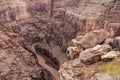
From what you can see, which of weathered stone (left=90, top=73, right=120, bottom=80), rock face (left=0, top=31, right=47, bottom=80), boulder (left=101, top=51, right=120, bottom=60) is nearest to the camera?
weathered stone (left=90, top=73, right=120, bottom=80)

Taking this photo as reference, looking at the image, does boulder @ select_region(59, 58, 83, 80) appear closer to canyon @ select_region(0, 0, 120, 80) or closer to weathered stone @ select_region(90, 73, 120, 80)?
weathered stone @ select_region(90, 73, 120, 80)

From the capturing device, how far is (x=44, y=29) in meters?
72.4

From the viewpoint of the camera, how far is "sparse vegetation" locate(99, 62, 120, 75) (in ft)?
58.0

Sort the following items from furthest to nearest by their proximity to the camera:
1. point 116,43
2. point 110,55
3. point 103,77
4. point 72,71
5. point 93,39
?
1. point 93,39
2. point 116,43
3. point 110,55
4. point 72,71
5. point 103,77

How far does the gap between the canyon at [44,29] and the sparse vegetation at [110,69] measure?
71.5 ft

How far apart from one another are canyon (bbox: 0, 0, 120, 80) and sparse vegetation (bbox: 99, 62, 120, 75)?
2178 centimetres

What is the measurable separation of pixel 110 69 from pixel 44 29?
55057 mm

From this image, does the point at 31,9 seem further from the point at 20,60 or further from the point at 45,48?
the point at 20,60

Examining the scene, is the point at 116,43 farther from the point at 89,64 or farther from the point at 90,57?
the point at 89,64

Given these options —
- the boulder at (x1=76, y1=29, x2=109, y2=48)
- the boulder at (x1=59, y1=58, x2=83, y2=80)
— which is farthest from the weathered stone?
the boulder at (x1=76, y1=29, x2=109, y2=48)

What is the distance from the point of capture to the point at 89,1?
59.0m

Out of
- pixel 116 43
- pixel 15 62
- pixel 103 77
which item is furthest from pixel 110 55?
pixel 15 62

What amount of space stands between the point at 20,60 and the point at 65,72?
92.4 feet

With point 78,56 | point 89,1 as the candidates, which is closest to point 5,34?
point 89,1
